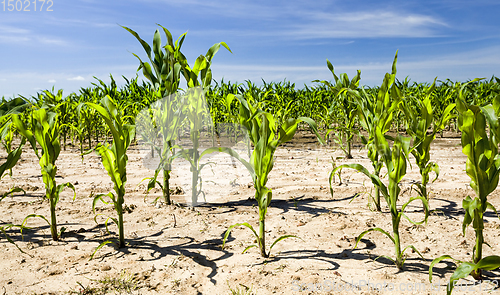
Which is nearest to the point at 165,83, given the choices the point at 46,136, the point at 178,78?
the point at 178,78

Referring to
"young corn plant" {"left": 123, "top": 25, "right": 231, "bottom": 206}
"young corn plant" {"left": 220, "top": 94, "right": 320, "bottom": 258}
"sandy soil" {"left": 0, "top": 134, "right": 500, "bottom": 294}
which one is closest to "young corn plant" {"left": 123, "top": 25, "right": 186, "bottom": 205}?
"young corn plant" {"left": 123, "top": 25, "right": 231, "bottom": 206}

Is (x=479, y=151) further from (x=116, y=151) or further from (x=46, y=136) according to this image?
(x=46, y=136)

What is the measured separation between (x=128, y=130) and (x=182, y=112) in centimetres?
98

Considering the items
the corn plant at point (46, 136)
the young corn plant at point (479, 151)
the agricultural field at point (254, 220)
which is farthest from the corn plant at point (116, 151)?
the young corn plant at point (479, 151)

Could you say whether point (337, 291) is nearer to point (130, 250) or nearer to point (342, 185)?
point (130, 250)

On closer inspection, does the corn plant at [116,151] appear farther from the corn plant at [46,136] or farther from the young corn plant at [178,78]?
the young corn plant at [178,78]

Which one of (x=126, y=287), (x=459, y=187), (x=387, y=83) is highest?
(x=387, y=83)

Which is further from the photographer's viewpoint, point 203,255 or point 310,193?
point 310,193

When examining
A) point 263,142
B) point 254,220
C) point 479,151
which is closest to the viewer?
point 479,151

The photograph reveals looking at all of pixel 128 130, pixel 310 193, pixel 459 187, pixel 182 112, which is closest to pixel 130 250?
pixel 128 130

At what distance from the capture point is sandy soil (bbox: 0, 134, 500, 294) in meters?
1.88

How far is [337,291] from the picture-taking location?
178 centimetres

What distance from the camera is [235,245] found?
2.38m

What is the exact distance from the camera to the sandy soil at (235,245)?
1.88 meters
